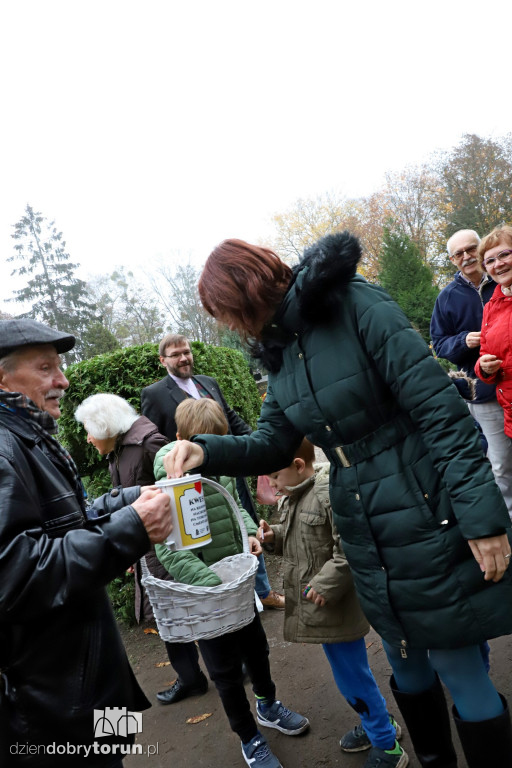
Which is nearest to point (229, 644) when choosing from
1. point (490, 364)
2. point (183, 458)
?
point (183, 458)

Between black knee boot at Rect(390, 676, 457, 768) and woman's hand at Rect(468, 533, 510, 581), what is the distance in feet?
2.13

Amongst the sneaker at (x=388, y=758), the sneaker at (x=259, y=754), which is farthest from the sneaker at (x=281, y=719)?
the sneaker at (x=388, y=758)

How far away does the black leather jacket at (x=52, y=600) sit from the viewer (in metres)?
1.46

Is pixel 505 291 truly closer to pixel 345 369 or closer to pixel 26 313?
pixel 345 369

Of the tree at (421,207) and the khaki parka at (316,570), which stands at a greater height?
the tree at (421,207)

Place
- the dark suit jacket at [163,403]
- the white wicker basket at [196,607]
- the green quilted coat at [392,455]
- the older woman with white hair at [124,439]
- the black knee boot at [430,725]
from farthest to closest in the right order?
the dark suit jacket at [163,403]
the older woman with white hair at [124,439]
the white wicker basket at [196,607]
the black knee boot at [430,725]
the green quilted coat at [392,455]

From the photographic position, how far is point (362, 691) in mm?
2293

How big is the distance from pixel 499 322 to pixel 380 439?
2.15m

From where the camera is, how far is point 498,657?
9.44 ft

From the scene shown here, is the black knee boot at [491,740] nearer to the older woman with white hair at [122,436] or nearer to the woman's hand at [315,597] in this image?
the woman's hand at [315,597]

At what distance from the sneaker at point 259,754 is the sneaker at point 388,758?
0.48 meters

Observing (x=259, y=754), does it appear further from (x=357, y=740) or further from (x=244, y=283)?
(x=244, y=283)

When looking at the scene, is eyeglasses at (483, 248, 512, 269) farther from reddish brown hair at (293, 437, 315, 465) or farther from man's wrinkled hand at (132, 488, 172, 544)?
man's wrinkled hand at (132, 488, 172, 544)

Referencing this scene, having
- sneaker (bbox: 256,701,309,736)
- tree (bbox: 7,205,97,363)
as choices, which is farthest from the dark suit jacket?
tree (bbox: 7,205,97,363)
